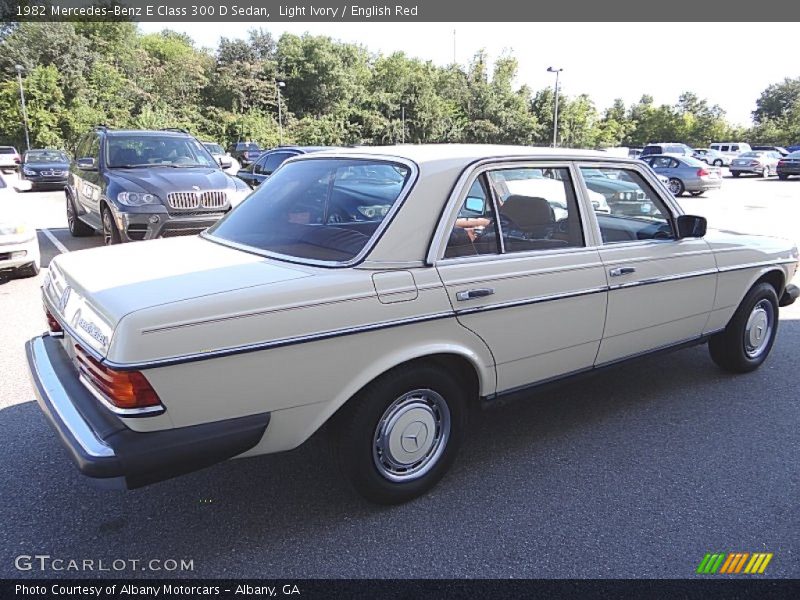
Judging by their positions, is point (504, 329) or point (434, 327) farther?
point (504, 329)

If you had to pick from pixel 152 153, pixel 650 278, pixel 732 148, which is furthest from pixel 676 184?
pixel 732 148

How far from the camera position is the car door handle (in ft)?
9.66

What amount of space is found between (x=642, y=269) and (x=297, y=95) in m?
59.1

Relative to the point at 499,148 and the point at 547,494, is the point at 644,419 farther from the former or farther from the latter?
the point at 499,148

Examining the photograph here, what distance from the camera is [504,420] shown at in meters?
4.03

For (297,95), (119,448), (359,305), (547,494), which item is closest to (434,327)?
(359,305)

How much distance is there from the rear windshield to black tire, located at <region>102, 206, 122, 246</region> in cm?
546

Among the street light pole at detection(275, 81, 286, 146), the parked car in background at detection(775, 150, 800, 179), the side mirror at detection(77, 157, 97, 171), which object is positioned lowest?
the side mirror at detection(77, 157, 97, 171)

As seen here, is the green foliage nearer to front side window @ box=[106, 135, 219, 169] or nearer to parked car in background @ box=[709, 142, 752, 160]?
parked car in background @ box=[709, 142, 752, 160]

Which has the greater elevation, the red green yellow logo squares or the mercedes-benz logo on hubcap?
the mercedes-benz logo on hubcap

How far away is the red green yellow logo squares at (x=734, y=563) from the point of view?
2602 millimetres

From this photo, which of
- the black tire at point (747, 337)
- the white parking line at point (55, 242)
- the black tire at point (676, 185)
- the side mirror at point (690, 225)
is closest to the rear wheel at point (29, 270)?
the white parking line at point (55, 242)

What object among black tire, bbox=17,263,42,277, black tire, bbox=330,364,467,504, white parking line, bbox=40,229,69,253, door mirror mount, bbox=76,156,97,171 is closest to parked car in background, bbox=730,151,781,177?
white parking line, bbox=40,229,69,253

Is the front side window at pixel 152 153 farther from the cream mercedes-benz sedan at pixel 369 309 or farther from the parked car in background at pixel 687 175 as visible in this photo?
the parked car in background at pixel 687 175
